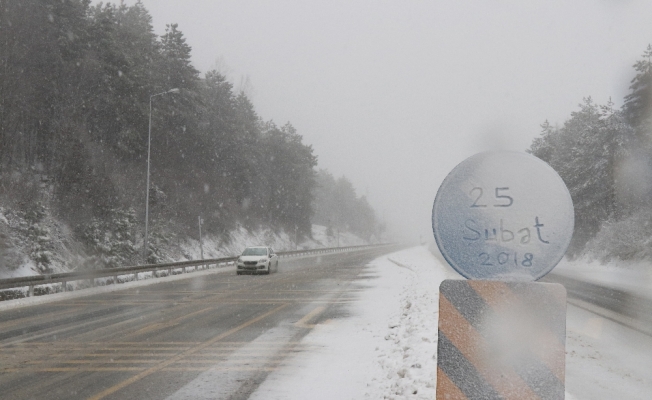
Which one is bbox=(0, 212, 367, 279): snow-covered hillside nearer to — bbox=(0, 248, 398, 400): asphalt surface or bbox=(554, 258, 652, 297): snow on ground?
bbox=(0, 248, 398, 400): asphalt surface

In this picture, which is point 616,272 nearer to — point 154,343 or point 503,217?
point 154,343

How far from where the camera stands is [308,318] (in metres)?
13.8

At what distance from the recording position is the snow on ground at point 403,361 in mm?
6887

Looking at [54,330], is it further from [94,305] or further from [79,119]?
[79,119]

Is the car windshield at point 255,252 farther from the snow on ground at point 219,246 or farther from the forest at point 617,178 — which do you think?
the forest at point 617,178

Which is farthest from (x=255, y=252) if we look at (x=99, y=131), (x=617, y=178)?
(x=617, y=178)

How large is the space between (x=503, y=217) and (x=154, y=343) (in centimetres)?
912

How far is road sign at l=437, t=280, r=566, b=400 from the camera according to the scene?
2455 millimetres

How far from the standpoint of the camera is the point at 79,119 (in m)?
37.4

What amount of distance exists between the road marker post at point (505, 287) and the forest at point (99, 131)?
26521mm

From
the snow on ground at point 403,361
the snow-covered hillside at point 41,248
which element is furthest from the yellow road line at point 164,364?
the snow-covered hillside at point 41,248

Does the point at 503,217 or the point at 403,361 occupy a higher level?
the point at 503,217

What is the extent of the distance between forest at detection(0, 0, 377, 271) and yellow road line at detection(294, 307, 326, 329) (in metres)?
16.8

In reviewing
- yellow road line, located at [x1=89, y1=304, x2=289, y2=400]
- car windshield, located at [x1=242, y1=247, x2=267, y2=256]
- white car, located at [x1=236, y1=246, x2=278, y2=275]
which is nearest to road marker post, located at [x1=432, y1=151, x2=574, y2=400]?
yellow road line, located at [x1=89, y1=304, x2=289, y2=400]
